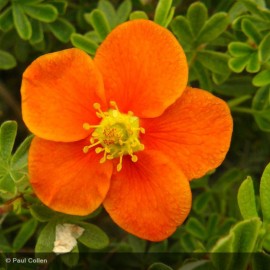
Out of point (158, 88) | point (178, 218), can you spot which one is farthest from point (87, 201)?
point (158, 88)

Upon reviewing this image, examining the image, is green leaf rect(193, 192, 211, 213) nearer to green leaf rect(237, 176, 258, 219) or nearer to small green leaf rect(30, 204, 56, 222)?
small green leaf rect(30, 204, 56, 222)

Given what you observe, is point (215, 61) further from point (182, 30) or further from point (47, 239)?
point (47, 239)

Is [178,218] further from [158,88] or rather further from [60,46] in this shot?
[60,46]

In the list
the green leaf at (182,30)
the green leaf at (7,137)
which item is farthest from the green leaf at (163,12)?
the green leaf at (7,137)

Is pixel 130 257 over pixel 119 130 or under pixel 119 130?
under

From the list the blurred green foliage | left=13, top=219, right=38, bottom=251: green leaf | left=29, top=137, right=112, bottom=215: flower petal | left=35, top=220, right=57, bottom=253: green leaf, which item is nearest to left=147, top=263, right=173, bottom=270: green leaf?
the blurred green foliage

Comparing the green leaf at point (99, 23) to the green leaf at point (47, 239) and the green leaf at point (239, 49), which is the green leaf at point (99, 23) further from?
the green leaf at point (47, 239)
